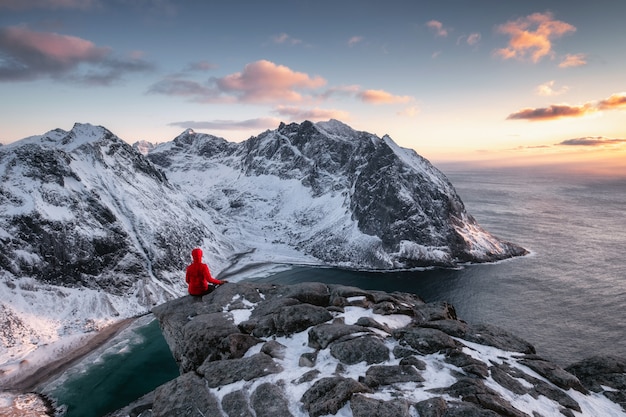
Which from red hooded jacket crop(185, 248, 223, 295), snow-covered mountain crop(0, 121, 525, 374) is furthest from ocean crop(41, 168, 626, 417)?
red hooded jacket crop(185, 248, 223, 295)

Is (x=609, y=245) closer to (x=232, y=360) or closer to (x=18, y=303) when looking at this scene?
(x=232, y=360)

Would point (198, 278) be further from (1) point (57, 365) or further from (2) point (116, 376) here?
(1) point (57, 365)

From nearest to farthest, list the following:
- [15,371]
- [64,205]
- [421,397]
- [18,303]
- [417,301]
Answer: [421,397] < [417,301] < [15,371] < [18,303] < [64,205]

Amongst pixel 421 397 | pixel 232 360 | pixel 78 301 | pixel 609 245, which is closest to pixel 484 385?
pixel 421 397

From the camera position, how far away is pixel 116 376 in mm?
73000

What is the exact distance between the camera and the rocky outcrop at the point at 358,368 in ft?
52.6

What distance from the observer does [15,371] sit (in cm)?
7588

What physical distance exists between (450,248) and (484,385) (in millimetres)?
152614

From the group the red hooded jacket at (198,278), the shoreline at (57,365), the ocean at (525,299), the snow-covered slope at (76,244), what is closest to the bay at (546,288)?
the ocean at (525,299)

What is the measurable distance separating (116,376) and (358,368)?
7605 centimetres

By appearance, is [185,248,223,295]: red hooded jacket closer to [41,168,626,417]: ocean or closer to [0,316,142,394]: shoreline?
[41,168,626,417]: ocean

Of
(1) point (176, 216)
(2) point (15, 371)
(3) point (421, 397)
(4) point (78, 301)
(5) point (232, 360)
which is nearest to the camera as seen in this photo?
(3) point (421, 397)

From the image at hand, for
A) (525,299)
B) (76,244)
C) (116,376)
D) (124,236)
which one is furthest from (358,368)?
(124,236)

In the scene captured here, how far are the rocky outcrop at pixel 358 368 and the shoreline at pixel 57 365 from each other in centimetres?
7297
